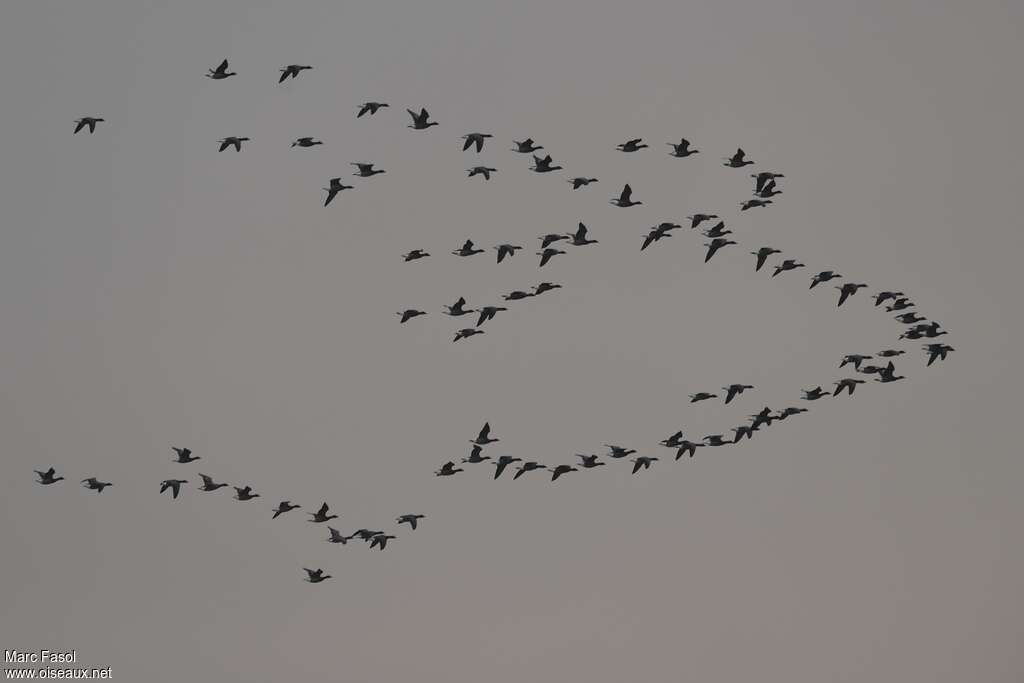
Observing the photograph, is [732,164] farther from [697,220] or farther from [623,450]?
[623,450]

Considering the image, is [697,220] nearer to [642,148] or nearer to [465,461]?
[642,148]

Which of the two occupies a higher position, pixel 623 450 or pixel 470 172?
pixel 470 172

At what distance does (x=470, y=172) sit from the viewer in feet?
364

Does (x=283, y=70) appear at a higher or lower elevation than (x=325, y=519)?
higher

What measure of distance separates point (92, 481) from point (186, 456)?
429cm

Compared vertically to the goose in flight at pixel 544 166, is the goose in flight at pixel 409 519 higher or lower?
lower

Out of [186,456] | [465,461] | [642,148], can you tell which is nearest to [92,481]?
[186,456]

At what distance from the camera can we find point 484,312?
114312mm

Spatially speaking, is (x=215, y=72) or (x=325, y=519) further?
(x=325, y=519)

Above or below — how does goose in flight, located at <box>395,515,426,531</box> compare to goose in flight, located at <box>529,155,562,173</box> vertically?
below

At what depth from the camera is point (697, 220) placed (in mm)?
113688

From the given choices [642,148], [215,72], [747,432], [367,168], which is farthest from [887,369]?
[215,72]

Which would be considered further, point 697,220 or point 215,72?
point 697,220

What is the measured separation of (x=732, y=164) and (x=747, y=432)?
11.6 m
